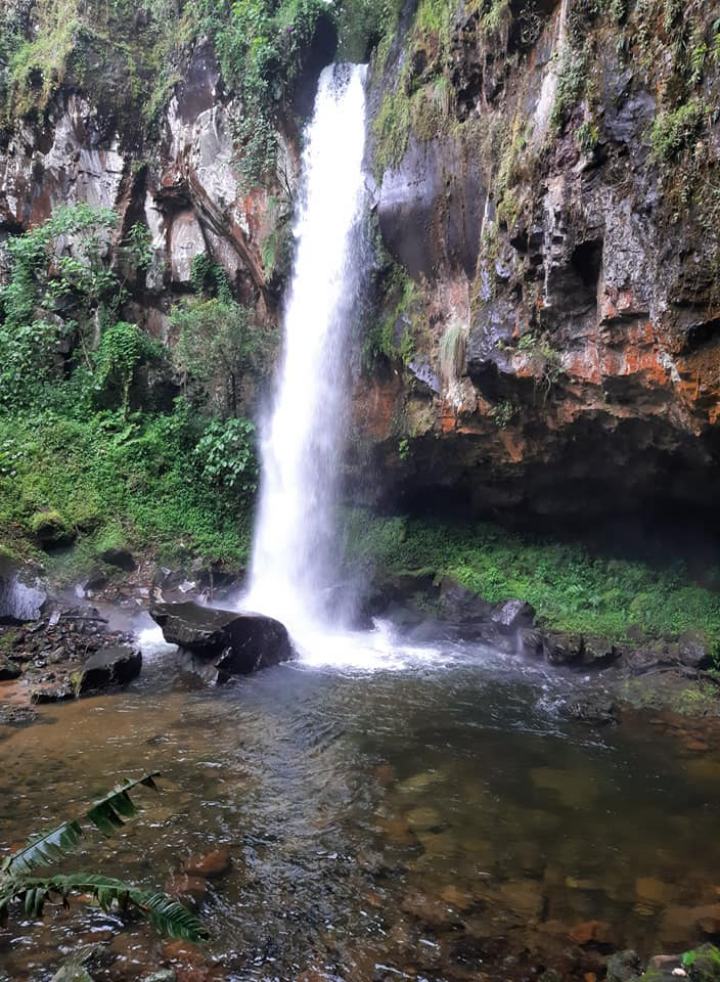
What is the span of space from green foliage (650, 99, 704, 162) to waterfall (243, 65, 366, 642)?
6.81 meters

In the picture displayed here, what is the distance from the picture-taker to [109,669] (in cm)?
881

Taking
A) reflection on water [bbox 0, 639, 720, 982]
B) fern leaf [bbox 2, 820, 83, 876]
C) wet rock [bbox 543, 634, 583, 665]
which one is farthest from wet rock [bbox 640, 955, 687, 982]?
wet rock [bbox 543, 634, 583, 665]

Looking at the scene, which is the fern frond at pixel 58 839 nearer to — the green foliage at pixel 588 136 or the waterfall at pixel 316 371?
the green foliage at pixel 588 136

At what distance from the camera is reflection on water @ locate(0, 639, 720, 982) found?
4.15m

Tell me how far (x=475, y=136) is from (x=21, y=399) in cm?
1148

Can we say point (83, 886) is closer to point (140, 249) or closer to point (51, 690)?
point (51, 690)

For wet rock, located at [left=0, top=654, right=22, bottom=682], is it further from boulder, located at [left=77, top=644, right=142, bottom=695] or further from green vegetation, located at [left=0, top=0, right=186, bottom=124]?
green vegetation, located at [left=0, top=0, right=186, bottom=124]

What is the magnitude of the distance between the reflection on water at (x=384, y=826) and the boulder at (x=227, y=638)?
2.62ft

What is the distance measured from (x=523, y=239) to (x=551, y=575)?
5892mm

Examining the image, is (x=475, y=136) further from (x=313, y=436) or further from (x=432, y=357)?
(x=313, y=436)

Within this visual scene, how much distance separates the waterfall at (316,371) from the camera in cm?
1373

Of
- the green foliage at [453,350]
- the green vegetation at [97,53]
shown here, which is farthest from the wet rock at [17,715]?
the green vegetation at [97,53]

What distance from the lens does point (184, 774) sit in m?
6.30

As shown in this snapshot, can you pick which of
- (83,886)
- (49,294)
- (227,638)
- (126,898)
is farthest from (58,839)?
(49,294)
